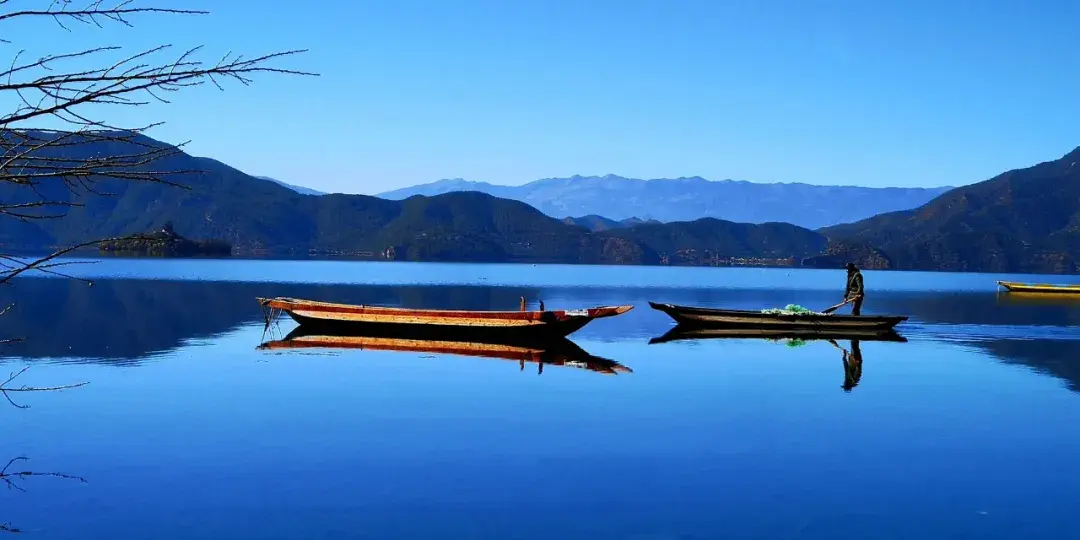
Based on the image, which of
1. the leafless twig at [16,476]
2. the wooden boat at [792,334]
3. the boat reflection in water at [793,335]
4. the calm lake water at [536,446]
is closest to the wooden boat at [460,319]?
the calm lake water at [536,446]

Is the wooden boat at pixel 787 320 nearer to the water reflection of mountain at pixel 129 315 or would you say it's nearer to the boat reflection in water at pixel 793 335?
the boat reflection in water at pixel 793 335

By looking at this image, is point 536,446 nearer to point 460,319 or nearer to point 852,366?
point 852,366

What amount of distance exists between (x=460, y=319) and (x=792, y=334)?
20.5 metres

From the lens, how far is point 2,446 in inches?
851

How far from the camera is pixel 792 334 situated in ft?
185

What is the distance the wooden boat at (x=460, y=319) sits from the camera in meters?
48.9

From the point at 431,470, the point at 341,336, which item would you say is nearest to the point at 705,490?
the point at 431,470

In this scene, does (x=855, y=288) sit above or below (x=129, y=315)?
above

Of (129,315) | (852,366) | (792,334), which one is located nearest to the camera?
(852,366)

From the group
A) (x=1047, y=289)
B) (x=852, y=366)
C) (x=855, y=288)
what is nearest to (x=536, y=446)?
(x=852, y=366)

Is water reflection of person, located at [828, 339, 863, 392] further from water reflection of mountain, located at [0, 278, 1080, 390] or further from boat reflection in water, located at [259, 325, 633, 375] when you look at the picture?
boat reflection in water, located at [259, 325, 633, 375]

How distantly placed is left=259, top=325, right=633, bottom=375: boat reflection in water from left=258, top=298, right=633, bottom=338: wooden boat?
1.61 ft

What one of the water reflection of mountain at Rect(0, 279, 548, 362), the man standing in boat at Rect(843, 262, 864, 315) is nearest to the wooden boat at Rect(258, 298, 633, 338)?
the water reflection of mountain at Rect(0, 279, 548, 362)

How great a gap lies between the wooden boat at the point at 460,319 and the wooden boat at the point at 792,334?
262 inches
